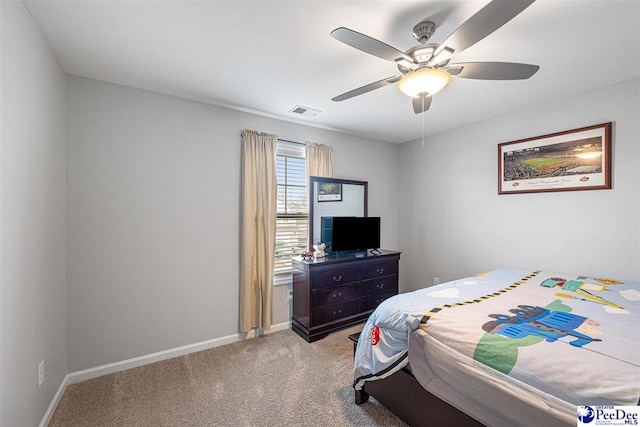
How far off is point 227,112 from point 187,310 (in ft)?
6.87

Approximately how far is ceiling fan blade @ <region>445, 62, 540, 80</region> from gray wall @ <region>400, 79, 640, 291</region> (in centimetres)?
165

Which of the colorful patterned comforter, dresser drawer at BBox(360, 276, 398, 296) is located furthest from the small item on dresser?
the colorful patterned comforter

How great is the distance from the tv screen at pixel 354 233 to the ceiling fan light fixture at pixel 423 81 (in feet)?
6.66

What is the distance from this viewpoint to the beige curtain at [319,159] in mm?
3531

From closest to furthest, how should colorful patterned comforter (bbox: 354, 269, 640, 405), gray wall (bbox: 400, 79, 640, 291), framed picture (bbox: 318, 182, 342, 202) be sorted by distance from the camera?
1. colorful patterned comforter (bbox: 354, 269, 640, 405)
2. gray wall (bbox: 400, 79, 640, 291)
3. framed picture (bbox: 318, 182, 342, 202)

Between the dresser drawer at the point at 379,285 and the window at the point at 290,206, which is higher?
the window at the point at 290,206

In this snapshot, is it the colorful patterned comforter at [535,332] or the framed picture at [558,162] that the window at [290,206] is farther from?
the framed picture at [558,162]

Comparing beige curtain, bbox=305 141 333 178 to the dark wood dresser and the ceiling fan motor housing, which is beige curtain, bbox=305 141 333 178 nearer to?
the dark wood dresser

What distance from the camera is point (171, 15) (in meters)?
1.64

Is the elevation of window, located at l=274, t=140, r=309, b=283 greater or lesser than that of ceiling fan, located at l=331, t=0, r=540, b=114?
lesser

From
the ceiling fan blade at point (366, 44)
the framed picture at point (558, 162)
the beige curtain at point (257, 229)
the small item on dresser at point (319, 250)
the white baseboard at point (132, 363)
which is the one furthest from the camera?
the small item on dresser at point (319, 250)

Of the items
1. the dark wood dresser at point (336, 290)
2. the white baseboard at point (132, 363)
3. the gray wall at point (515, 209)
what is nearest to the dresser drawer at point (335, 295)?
the dark wood dresser at point (336, 290)

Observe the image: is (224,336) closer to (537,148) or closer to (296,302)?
(296,302)

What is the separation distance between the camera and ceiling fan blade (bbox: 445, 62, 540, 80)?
5.28 ft
